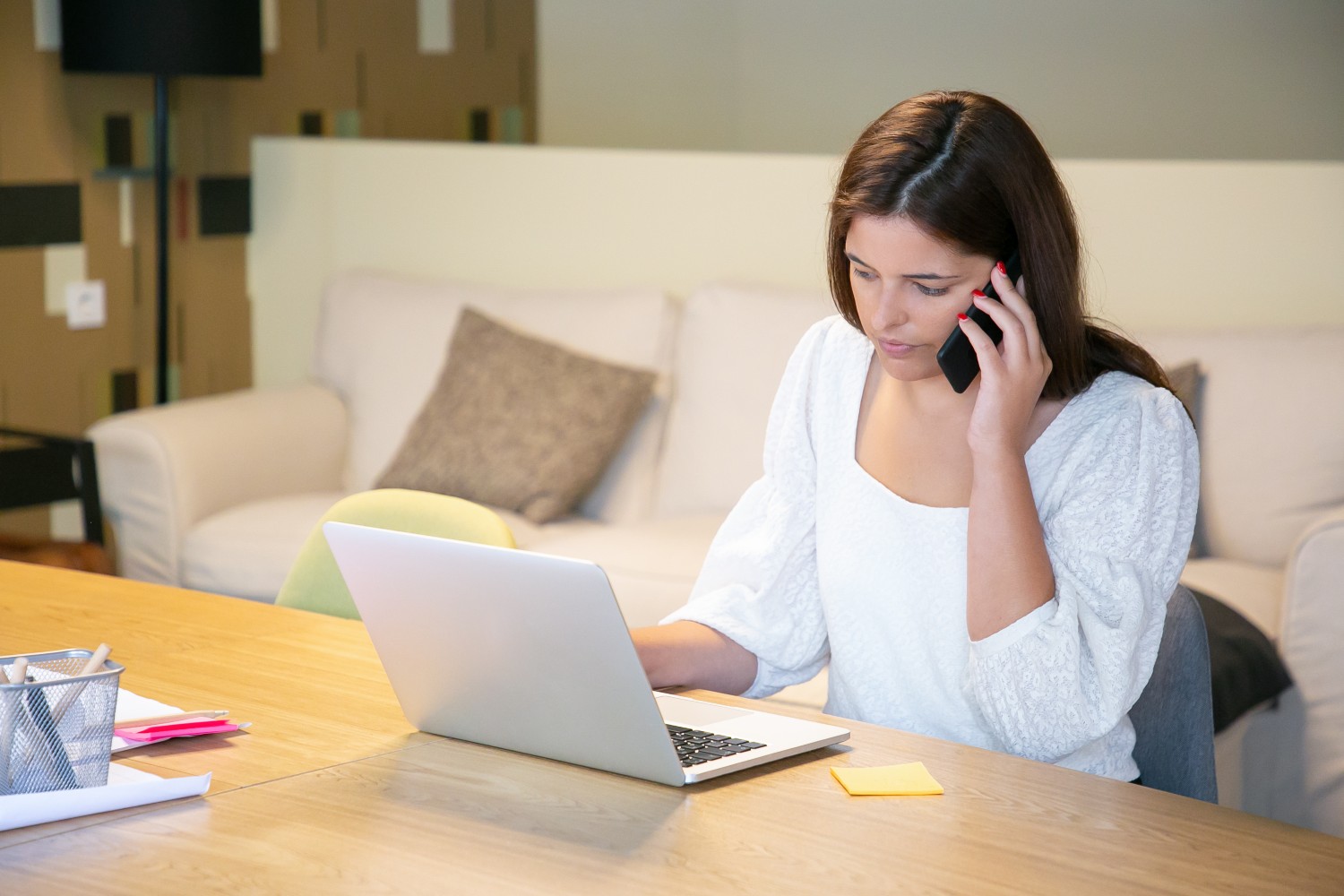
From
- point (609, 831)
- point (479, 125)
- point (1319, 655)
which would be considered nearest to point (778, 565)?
point (609, 831)

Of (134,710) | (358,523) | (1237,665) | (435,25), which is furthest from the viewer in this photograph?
(435,25)

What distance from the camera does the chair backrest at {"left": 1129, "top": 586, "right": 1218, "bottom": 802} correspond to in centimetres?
152

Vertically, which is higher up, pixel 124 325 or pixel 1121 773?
pixel 124 325

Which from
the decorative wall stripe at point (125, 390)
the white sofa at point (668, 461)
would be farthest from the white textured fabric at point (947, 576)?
the decorative wall stripe at point (125, 390)

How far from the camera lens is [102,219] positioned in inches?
158

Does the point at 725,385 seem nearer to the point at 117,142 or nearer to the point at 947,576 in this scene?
the point at 117,142

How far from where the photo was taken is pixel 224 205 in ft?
14.1

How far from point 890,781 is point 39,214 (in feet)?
10.6

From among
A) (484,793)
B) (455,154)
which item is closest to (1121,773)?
→ (484,793)

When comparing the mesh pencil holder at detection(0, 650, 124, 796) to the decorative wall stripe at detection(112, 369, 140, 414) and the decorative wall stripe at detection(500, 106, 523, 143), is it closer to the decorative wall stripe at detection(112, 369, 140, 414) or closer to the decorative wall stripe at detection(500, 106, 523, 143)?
the decorative wall stripe at detection(112, 369, 140, 414)

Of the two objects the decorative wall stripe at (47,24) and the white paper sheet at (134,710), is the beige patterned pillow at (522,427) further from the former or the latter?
the white paper sheet at (134,710)

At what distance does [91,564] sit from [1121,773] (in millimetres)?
2390

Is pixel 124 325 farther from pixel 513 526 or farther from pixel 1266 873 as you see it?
pixel 1266 873

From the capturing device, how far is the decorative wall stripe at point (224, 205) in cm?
426
